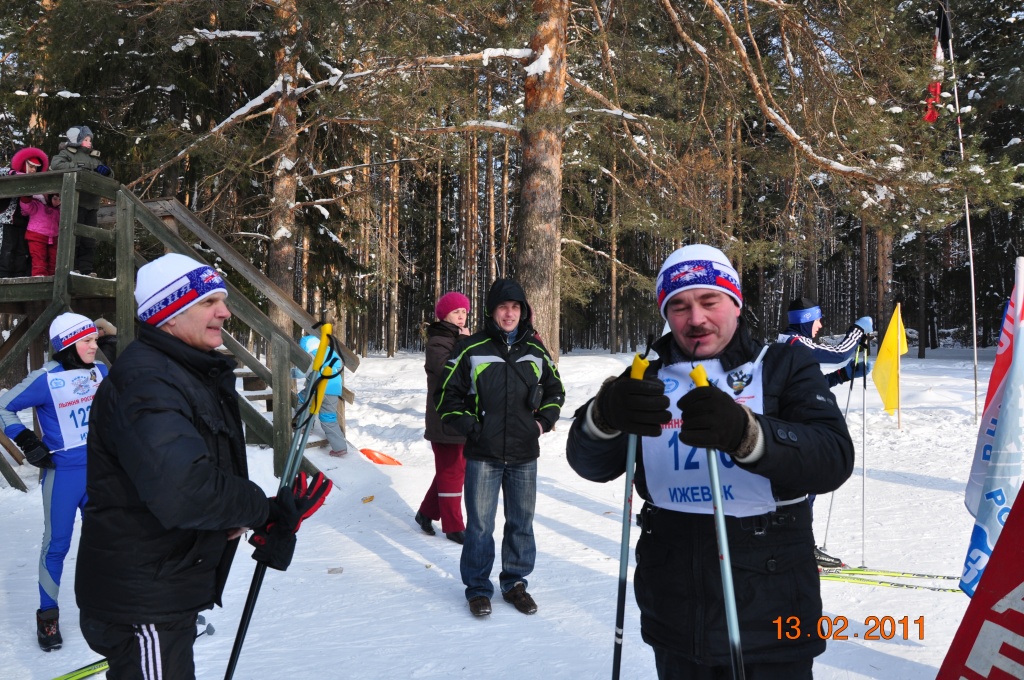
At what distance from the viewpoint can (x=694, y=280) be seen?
2070 millimetres

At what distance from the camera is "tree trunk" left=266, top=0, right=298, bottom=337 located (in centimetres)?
1072

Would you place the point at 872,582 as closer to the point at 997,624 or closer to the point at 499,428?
the point at 499,428

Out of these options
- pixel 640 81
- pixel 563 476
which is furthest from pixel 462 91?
pixel 563 476

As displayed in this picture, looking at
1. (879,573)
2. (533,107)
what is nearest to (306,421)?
(879,573)

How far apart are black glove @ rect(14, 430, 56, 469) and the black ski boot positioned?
0.83m

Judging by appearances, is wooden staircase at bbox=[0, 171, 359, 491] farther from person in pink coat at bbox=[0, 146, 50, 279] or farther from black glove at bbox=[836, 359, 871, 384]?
black glove at bbox=[836, 359, 871, 384]

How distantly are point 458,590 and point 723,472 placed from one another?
317 cm

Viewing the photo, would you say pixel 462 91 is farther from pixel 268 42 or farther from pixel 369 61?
pixel 268 42

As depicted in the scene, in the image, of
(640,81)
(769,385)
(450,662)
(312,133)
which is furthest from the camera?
(312,133)

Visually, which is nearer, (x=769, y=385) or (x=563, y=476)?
(x=769, y=385)

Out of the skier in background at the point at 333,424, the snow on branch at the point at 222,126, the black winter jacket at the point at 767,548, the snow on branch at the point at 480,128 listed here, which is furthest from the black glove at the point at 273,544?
the snow on branch at the point at 222,126

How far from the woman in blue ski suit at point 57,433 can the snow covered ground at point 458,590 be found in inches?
13.6

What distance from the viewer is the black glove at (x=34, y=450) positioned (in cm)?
406

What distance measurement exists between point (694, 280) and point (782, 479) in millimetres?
609
